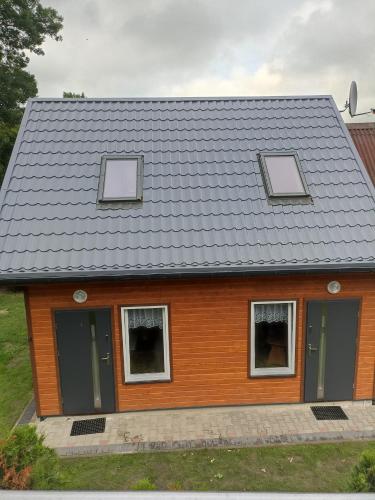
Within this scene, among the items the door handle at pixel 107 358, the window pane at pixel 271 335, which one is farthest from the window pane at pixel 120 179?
the window pane at pixel 271 335

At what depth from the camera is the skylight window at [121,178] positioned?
22.7 feet

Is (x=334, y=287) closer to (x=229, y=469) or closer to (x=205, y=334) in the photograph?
(x=205, y=334)

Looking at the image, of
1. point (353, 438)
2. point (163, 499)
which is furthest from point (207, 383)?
point (163, 499)

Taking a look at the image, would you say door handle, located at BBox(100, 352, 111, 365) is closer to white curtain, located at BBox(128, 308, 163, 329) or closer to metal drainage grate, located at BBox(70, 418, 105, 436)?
white curtain, located at BBox(128, 308, 163, 329)

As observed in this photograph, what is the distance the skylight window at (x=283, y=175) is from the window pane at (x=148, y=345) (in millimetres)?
3199

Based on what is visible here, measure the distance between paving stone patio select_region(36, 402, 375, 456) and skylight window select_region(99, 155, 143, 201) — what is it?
13.1 ft

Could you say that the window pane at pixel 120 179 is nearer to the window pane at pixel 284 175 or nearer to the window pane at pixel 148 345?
the window pane at pixel 148 345

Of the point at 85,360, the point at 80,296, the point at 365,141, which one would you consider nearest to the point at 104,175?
the point at 80,296

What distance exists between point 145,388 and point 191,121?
5896 mm

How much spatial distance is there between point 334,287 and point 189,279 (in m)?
2.55

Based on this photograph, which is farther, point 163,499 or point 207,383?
point 207,383

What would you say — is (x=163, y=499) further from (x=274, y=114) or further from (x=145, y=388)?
(x=274, y=114)

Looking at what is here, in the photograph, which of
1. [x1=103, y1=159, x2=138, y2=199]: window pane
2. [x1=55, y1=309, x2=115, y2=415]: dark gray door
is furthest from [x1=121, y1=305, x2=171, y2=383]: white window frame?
[x1=103, y1=159, x2=138, y2=199]: window pane

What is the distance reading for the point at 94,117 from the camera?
8.52 m
